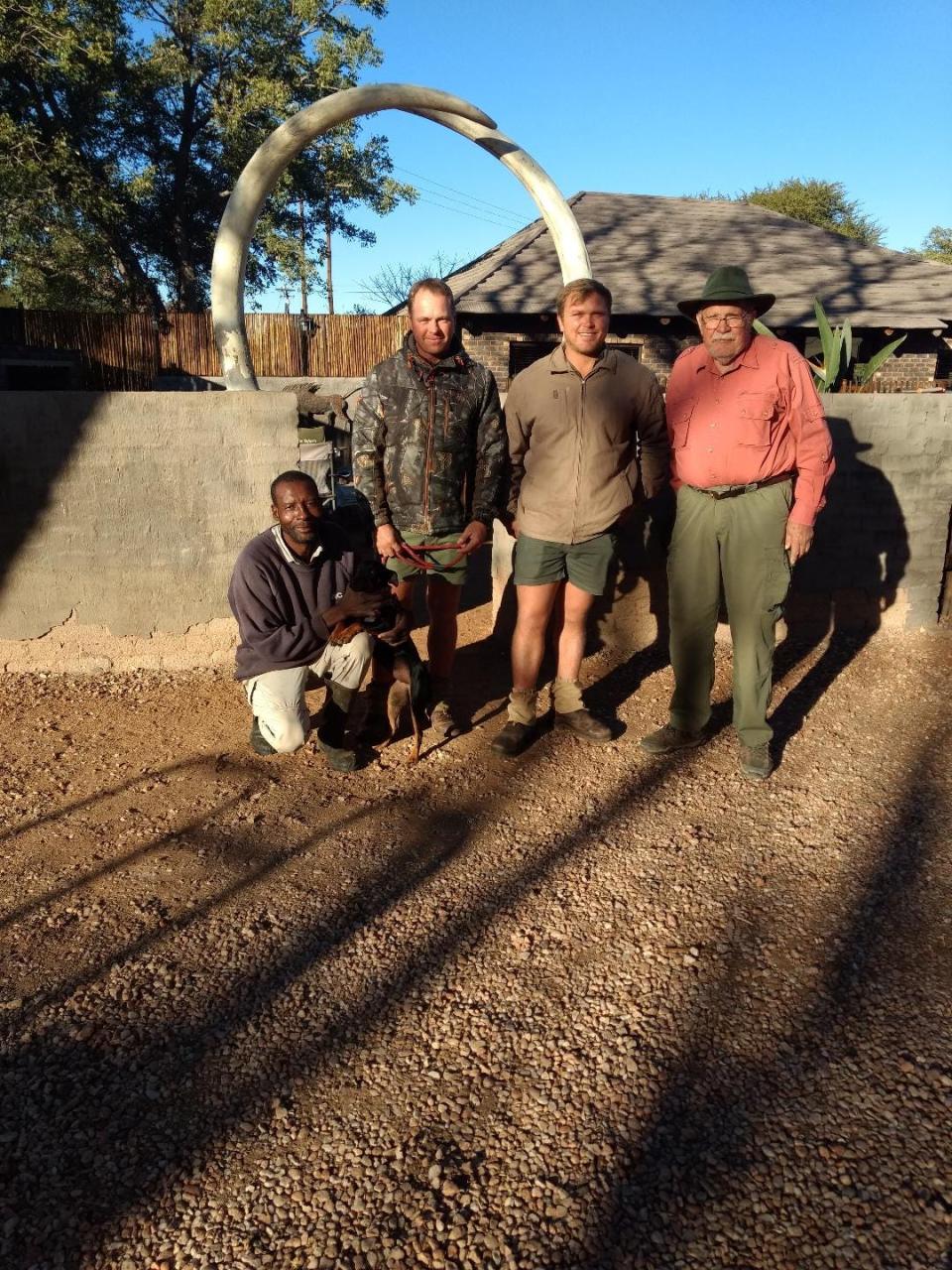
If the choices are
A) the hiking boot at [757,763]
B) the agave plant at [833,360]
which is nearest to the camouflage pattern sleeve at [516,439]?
the hiking boot at [757,763]

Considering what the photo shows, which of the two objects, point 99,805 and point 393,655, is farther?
point 393,655

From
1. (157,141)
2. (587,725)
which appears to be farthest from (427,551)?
(157,141)

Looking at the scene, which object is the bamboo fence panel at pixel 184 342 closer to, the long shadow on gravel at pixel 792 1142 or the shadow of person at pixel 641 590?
the shadow of person at pixel 641 590

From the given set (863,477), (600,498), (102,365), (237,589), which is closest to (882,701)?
(863,477)

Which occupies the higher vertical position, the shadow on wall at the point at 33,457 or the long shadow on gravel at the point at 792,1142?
the shadow on wall at the point at 33,457

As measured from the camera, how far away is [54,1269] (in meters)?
1.61

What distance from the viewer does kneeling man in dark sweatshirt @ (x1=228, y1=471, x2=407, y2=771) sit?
Answer: 3465 millimetres

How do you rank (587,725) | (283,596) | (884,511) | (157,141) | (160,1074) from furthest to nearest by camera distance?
(157,141) < (884,511) < (587,725) < (283,596) < (160,1074)

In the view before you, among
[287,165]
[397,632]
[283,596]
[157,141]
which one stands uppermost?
[157,141]

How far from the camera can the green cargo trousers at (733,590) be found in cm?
350

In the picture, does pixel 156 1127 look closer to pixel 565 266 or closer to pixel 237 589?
pixel 237 589

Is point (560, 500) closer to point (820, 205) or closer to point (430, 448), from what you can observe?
point (430, 448)

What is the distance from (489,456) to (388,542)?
56 centimetres

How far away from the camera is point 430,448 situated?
364cm
